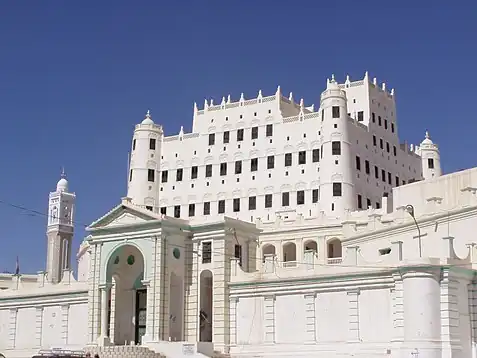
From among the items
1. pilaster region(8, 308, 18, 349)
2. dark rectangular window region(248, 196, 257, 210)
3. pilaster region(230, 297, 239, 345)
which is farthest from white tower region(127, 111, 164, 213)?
pilaster region(230, 297, 239, 345)

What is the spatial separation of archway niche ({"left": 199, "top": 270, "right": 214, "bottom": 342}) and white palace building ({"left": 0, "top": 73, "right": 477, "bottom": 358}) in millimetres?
92

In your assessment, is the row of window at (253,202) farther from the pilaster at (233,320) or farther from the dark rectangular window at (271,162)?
the pilaster at (233,320)

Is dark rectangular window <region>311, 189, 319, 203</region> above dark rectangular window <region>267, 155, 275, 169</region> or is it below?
below

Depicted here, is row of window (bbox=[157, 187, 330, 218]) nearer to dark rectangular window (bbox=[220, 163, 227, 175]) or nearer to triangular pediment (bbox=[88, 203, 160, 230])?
dark rectangular window (bbox=[220, 163, 227, 175])

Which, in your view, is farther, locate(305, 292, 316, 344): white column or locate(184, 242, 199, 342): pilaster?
locate(184, 242, 199, 342): pilaster

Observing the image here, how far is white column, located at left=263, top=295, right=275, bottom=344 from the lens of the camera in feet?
155

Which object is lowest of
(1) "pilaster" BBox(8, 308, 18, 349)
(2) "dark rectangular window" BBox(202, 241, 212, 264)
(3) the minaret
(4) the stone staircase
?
(4) the stone staircase

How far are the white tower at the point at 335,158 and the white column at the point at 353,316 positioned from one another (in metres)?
26.9

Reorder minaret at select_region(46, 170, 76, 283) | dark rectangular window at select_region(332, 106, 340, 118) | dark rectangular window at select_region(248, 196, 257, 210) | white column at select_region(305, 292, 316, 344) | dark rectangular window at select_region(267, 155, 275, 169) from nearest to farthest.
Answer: white column at select_region(305, 292, 316, 344) < dark rectangular window at select_region(332, 106, 340, 118) < dark rectangular window at select_region(248, 196, 257, 210) < dark rectangular window at select_region(267, 155, 275, 169) < minaret at select_region(46, 170, 76, 283)

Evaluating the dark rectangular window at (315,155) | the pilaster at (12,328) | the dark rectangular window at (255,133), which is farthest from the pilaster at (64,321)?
the dark rectangular window at (255,133)

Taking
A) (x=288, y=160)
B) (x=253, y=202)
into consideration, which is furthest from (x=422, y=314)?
(x=253, y=202)

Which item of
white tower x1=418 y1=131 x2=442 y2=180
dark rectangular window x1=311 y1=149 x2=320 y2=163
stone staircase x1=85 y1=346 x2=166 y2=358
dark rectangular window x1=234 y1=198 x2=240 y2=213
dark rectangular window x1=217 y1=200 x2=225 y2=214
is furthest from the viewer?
white tower x1=418 y1=131 x2=442 y2=180

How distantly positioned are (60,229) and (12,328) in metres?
31.0

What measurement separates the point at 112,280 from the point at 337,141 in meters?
26.2
